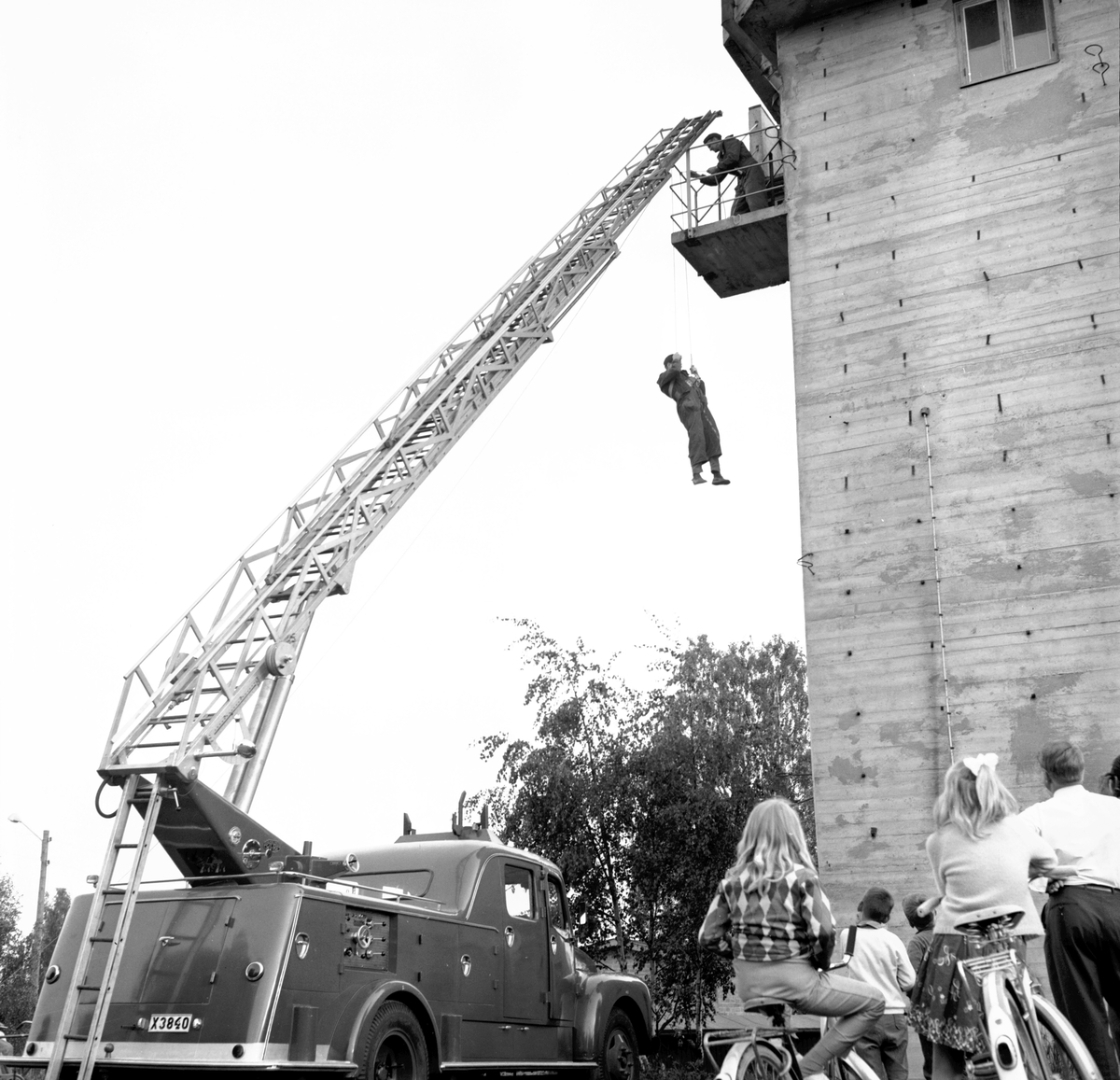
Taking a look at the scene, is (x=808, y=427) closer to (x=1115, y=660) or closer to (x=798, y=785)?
(x=1115, y=660)

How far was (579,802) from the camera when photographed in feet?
71.6

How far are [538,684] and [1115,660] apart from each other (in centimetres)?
1140

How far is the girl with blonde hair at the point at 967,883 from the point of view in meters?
5.61

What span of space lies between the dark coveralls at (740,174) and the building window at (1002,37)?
147 inches

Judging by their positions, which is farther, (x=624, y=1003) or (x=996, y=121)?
(x=996, y=121)

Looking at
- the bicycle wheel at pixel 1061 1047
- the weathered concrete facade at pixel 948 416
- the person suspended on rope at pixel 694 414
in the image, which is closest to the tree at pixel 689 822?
the person suspended on rope at pixel 694 414

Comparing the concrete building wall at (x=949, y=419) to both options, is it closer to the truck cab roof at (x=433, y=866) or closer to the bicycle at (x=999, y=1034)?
the truck cab roof at (x=433, y=866)

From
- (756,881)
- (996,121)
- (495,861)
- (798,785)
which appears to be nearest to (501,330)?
(996,121)

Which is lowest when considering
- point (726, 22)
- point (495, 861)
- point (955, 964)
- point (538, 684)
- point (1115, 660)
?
point (955, 964)

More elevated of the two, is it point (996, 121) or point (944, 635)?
point (996, 121)

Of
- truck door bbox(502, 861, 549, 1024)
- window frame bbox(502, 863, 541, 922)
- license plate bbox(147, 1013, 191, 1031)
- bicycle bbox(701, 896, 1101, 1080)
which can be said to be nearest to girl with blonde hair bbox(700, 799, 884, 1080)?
bicycle bbox(701, 896, 1101, 1080)

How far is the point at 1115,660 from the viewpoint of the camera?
1470 centimetres

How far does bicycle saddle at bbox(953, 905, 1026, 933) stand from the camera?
5.58 meters

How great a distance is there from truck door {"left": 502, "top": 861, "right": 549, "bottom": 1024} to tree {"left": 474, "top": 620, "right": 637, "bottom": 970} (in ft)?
30.4
